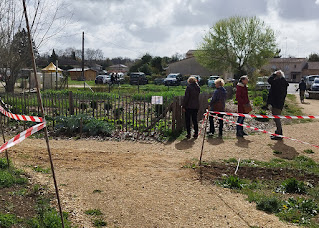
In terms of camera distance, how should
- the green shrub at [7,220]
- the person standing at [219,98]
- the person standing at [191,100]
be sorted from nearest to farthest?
the green shrub at [7,220] < the person standing at [191,100] < the person standing at [219,98]

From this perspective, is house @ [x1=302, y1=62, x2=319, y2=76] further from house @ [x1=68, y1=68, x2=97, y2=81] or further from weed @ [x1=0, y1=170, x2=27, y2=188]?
weed @ [x1=0, y1=170, x2=27, y2=188]

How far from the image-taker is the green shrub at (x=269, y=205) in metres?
4.98

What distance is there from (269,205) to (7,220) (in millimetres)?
3608

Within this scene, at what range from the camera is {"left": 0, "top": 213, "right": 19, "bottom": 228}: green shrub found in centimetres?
393

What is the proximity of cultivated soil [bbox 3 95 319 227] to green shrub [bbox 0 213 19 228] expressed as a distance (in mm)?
767

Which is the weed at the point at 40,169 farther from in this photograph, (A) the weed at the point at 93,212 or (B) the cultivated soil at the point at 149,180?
(A) the weed at the point at 93,212

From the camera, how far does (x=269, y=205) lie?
16.4 feet

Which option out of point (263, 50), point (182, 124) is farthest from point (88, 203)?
point (263, 50)

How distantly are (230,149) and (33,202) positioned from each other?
5.39 m

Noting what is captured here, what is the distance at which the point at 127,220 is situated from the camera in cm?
463

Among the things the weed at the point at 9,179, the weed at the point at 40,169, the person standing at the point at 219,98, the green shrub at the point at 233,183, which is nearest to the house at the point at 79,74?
the person standing at the point at 219,98

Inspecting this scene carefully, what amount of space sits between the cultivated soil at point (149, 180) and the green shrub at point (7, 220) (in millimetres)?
767

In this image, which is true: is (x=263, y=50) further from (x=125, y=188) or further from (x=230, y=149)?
(x=125, y=188)

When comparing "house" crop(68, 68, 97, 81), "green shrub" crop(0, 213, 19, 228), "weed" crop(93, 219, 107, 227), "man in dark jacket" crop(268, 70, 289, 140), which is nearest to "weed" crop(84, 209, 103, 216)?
"weed" crop(93, 219, 107, 227)
